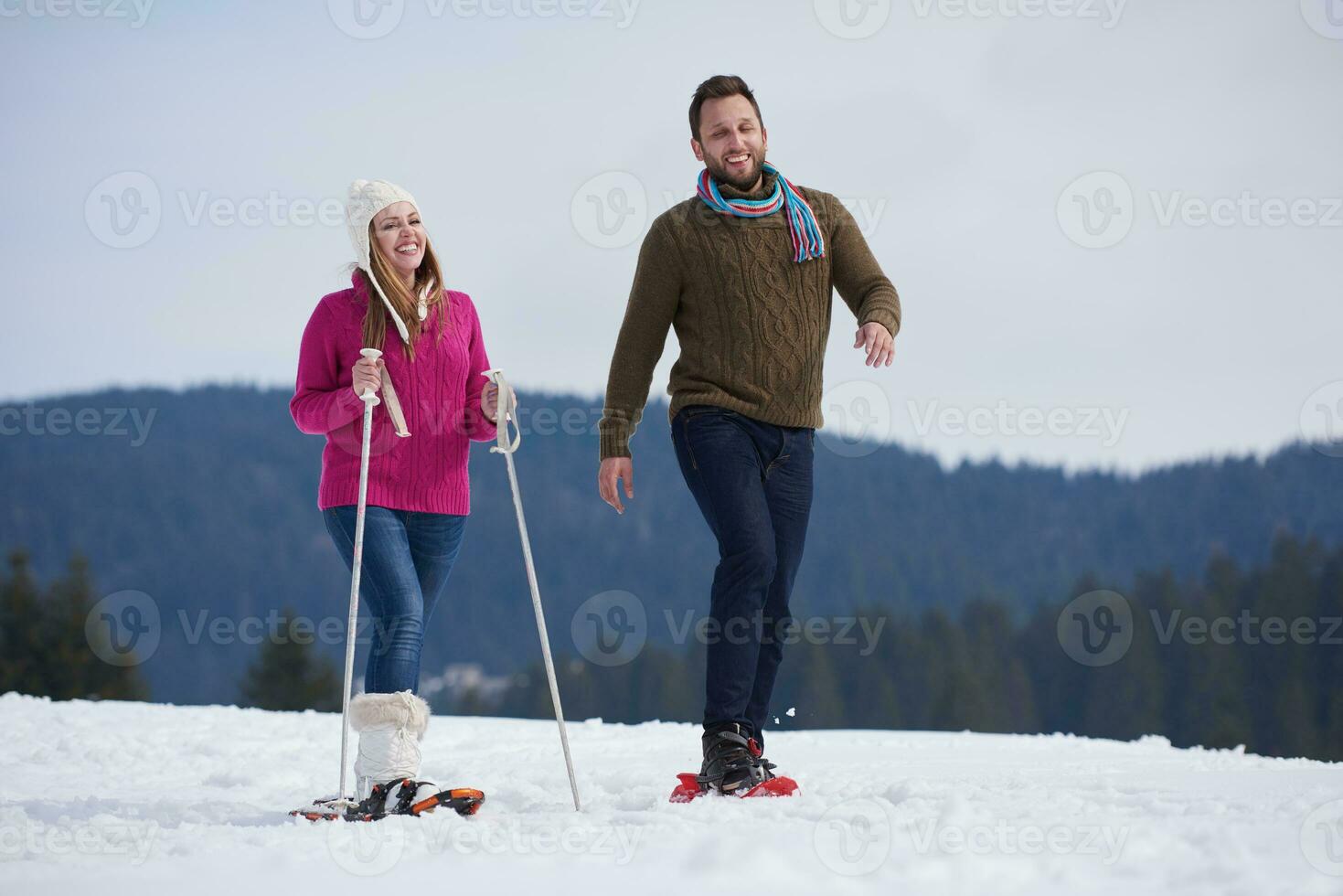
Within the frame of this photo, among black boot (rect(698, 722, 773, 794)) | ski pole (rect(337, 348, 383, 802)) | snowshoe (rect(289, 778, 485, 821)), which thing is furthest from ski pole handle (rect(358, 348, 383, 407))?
black boot (rect(698, 722, 773, 794))

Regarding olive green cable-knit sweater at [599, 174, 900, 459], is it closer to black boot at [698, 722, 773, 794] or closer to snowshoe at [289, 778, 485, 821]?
black boot at [698, 722, 773, 794]

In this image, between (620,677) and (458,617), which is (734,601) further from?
(458,617)

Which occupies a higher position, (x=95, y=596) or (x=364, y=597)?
(x=364, y=597)

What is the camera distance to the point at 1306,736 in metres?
45.7

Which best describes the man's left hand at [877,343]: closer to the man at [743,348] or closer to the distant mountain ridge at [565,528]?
the man at [743,348]

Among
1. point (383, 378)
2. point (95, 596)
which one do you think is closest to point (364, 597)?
point (383, 378)

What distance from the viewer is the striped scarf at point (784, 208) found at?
12.4ft

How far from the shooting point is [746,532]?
3.56 metres

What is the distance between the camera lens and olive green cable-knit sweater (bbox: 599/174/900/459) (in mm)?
3727

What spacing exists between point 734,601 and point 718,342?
2.51ft

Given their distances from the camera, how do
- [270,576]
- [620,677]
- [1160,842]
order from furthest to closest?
[270,576]
[620,677]
[1160,842]

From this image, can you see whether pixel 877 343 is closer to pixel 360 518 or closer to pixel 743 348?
pixel 743 348

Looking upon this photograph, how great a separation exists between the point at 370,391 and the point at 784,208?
1.35 meters

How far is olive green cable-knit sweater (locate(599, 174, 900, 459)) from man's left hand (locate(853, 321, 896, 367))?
0.05m
